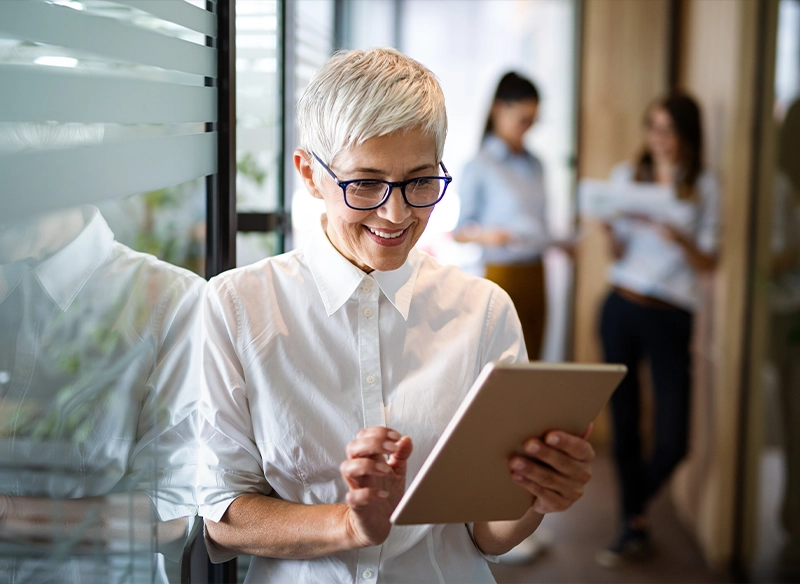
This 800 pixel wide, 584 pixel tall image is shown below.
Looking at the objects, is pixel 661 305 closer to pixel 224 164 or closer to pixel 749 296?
pixel 749 296

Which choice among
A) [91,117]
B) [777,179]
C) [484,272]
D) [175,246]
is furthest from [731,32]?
[91,117]

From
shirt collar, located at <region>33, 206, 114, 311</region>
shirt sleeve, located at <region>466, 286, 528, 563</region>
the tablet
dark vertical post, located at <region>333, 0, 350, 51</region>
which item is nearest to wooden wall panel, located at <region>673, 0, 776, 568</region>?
dark vertical post, located at <region>333, 0, 350, 51</region>

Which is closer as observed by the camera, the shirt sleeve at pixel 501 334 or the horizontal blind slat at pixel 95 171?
the horizontal blind slat at pixel 95 171

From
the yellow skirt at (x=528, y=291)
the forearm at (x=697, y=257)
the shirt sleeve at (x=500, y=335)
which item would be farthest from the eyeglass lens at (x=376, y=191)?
the yellow skirt at (x=528, y=291)

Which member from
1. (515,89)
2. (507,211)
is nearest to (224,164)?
(515,89)

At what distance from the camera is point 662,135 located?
323 centimetres

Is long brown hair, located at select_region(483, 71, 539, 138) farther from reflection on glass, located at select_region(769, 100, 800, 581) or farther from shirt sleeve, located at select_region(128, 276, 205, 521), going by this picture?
shirt sleeve, located at select_region(128, 276, 205, 521)

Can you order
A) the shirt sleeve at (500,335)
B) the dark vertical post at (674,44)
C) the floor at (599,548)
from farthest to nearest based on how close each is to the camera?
the dark vertical post at (674,44), the floor at (599,548), the shirt sleeve at (500,335)

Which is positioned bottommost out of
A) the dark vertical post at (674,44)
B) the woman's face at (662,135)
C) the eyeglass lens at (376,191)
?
the eyeglass lens at (376,191)

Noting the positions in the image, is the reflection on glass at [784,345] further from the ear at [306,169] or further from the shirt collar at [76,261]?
the shirt collar at [76,261]

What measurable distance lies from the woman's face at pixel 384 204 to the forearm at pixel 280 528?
1.26 feet

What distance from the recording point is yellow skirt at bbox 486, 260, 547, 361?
3.56 meters

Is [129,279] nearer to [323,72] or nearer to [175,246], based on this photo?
[175,246]

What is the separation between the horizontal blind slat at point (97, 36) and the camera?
77cm
